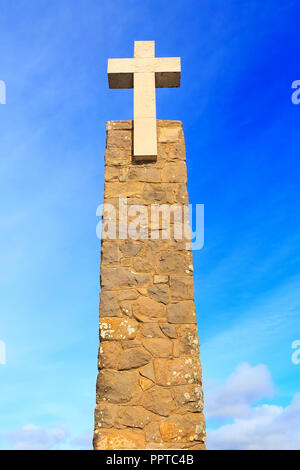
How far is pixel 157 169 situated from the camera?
4.86 meters

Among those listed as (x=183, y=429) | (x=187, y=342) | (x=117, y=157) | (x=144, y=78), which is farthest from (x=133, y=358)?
(x=144, y=78)

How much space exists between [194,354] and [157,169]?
201cm

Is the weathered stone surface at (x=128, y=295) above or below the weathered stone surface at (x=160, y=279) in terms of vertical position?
below

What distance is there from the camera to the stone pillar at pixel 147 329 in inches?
151

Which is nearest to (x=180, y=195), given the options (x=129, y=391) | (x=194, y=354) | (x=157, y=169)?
(x=157, y=169)

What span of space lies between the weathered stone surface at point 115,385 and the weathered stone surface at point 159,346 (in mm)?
262

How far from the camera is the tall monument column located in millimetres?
3857

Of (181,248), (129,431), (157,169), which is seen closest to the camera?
(129,431)

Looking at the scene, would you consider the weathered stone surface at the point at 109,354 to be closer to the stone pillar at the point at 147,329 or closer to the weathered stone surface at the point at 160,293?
the stone pillar at the point at 147,329

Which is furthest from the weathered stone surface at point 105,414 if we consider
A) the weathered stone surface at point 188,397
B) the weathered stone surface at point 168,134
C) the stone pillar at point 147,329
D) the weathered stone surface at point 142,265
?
the weathered stone surface at point 168,134

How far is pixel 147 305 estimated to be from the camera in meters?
4.26

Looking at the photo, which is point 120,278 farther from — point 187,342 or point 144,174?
point 144,174
